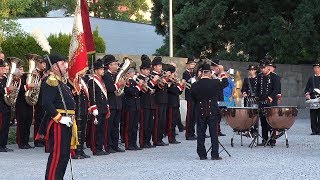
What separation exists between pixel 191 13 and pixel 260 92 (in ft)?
57.6

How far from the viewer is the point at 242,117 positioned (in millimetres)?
17938

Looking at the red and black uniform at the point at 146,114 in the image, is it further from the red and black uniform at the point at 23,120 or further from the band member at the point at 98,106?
the red and black uniform at the point at 23,120

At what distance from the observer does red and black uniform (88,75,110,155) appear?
635 inches

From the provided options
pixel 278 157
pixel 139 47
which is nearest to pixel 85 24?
pixel 278 157

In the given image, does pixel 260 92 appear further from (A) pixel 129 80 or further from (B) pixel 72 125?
(B) pixel 72 125

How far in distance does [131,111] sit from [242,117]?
2498mm

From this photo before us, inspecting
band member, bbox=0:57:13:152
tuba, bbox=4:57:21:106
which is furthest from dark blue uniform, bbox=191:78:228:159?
band member, bbox=0:57:13:152

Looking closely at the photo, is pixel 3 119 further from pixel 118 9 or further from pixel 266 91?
pixel 118 9

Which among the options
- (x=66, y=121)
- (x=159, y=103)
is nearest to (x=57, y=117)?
(x=66, y=121)

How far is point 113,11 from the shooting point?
70875 millimetres

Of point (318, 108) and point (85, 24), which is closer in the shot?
point (85, 24)

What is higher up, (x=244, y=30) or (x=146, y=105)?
(x=244, y=30)

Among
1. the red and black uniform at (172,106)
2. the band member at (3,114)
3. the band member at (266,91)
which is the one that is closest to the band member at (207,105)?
the band member at (266,91)

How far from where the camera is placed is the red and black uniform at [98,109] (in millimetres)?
16134
